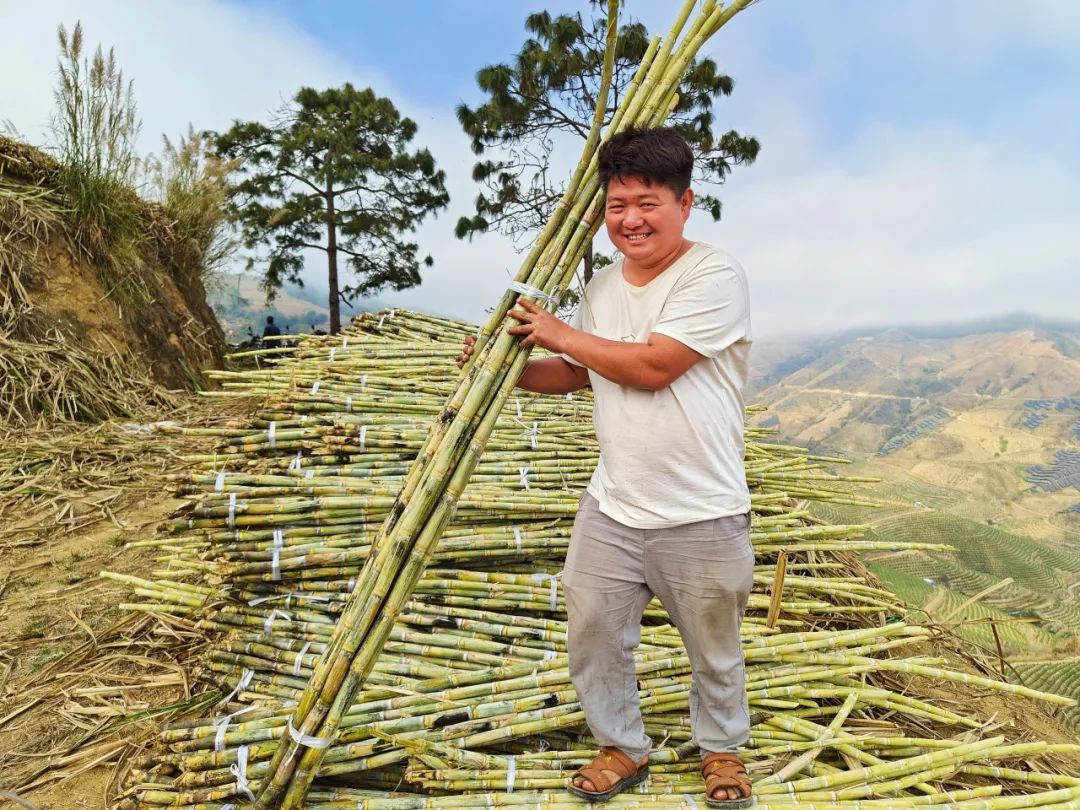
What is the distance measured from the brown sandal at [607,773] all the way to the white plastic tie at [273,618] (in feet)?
3.91

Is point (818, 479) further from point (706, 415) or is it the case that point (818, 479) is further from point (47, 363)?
point (47, 363)

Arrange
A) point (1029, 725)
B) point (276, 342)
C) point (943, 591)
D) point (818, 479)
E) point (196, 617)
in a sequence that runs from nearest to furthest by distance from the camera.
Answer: point (1029, 725)
point (196, 617)
point (943, 591)
point (818, 479)
point (276, 342)

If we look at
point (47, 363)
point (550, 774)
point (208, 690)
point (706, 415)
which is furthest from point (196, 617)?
point (47, 363)

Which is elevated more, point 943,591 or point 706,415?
point 706,415

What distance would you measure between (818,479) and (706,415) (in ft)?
8.53

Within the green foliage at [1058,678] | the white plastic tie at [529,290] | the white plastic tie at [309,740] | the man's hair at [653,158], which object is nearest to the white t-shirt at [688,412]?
the man's hair at [653,158]

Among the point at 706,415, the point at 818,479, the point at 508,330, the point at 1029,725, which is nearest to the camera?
the point at 706,415

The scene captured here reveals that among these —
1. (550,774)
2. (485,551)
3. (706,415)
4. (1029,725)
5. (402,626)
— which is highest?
(706,415)

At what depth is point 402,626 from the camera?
2.31m

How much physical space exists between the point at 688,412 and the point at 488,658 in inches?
45.4

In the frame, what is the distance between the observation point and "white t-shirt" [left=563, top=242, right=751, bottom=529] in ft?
4.99

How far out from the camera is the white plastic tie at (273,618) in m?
2.29

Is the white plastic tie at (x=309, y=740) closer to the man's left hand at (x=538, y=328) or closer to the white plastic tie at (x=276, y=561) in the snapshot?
the white plastic tie at (x=276, y=561)

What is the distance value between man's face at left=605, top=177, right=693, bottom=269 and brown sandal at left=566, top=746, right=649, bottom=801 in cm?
132
